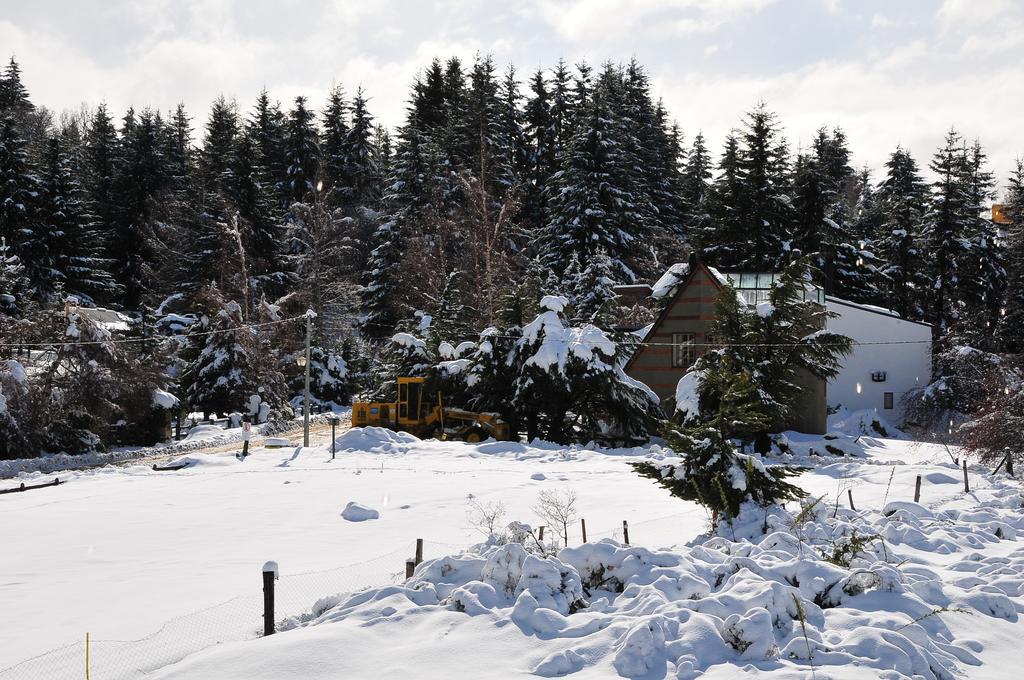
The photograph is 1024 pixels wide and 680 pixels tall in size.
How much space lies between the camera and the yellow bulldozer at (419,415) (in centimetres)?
3180

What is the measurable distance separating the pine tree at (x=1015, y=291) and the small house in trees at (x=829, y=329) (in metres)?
4.00

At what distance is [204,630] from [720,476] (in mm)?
7801

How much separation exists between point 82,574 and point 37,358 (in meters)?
21.8

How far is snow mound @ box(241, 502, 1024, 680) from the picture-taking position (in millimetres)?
7113

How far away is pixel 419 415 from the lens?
32.4m

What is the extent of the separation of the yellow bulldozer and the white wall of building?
19.1 metres

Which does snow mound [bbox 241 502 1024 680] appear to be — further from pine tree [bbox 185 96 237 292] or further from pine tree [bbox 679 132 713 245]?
pine tree [bbox 679 132 713 245]

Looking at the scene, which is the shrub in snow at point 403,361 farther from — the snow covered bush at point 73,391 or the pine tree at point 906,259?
the pine tree at point 906,259

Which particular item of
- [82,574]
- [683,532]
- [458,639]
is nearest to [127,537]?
[82,574]

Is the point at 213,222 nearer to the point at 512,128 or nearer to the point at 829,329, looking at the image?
the point at 512,128

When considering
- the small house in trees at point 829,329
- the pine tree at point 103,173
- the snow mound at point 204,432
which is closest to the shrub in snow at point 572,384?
the small house in trees at point 829,329

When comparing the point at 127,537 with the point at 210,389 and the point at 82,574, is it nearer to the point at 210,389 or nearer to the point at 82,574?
the point at 82,574

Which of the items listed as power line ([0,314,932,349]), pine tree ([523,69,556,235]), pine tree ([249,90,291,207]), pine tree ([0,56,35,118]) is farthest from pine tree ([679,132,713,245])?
pine tree ([0,56,35,118])

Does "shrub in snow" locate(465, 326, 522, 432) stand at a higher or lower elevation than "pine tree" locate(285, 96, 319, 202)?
lower
